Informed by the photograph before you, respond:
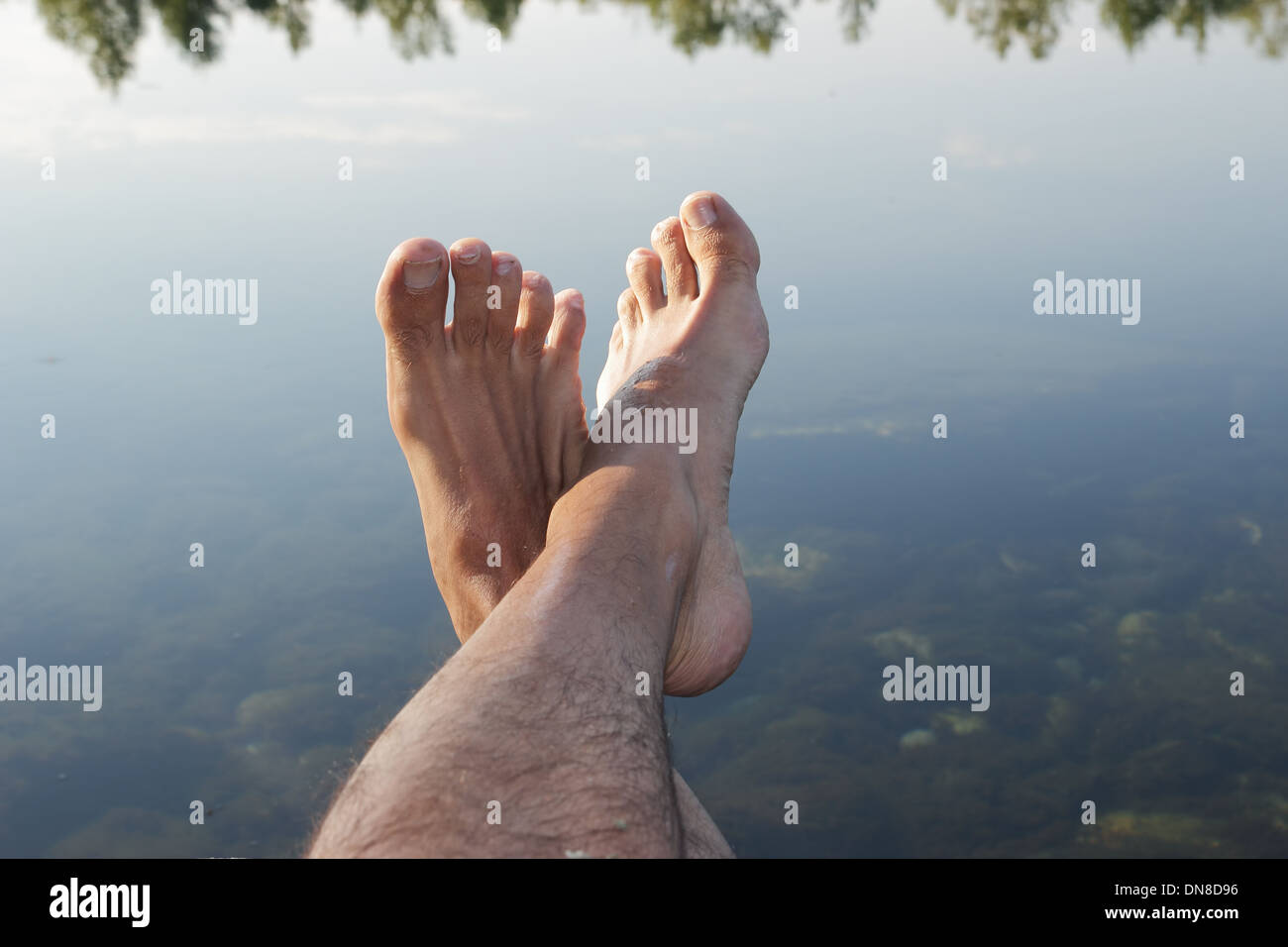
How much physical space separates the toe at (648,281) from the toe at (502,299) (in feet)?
1.41

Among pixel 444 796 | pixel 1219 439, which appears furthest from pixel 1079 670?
pixel 444 796

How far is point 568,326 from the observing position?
1895mm

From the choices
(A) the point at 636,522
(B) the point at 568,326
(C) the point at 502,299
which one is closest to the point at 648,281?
(B) the point at 568,326

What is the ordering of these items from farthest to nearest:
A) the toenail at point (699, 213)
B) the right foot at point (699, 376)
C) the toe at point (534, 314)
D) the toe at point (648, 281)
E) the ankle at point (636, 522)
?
1. the toe at point (648, 281)
2. the toenail at point (699, 213)
3. the toe at point (534, 314)
4. the right foot at point (699, 376)
5. the ankle at point (636, 522)

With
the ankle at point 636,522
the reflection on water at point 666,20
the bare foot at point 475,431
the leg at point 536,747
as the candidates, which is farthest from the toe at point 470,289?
the reflection on water at point 666,20

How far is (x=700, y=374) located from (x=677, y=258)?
0.33m

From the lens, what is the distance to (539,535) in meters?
1.69

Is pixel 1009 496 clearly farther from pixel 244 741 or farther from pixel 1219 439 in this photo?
pixel 244 741

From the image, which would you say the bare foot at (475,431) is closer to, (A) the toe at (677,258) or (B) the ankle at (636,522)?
(B) the ankle at (636,522)

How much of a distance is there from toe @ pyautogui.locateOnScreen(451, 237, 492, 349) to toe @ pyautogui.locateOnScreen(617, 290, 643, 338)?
50 cm

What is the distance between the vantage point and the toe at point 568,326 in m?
1.88

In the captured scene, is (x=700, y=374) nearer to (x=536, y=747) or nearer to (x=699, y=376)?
(x=699, y=376)

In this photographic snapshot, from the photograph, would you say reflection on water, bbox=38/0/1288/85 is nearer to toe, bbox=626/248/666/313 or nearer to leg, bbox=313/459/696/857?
toe, bbox=626/248/666/313
